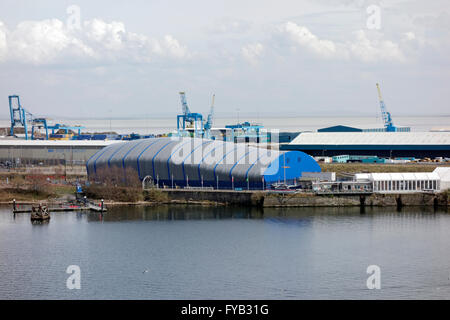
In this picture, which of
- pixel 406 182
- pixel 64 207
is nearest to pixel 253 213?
pixel 406 182

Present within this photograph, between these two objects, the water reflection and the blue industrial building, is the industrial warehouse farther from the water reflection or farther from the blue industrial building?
the water reflection

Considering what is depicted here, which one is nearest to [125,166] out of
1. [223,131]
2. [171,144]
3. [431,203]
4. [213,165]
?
[171,144]

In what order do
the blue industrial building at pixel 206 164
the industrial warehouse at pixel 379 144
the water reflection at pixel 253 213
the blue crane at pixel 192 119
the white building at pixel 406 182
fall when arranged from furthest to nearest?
the blue crane at pixel 192 119 → the industrial warehouse at pixel 379 144 → the blue industrial building at pixel 206 164 → the white building at pixel 406 182 → the water reflection at pixel 253 213

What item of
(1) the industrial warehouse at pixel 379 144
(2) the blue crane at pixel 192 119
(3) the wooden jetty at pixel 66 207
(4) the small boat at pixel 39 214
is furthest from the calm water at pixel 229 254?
(2) the blue crane at pixel 192 119

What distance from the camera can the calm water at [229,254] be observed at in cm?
1781

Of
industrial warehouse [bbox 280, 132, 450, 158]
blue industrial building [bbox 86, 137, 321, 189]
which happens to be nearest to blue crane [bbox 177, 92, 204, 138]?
industrial warehouse [bbox 280, 132, 450, 158]

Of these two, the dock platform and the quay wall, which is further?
the quay wall

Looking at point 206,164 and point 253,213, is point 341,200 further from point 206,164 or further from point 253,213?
point 206,164

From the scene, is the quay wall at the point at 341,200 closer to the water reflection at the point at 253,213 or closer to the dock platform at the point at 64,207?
the water reflection at the point at 253,213

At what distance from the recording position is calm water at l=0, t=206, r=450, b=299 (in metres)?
17.8

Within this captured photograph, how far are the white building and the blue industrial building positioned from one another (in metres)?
3.42

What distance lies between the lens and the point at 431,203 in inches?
1277

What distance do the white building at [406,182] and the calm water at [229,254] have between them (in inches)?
110
